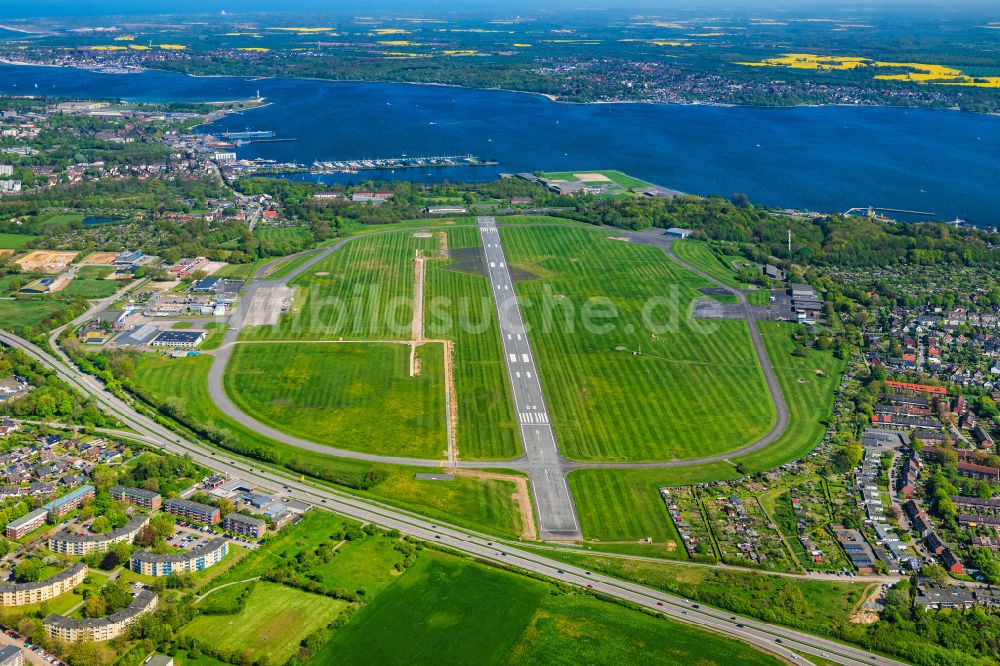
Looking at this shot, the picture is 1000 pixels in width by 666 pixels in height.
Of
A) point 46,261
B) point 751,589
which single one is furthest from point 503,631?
point 46,261

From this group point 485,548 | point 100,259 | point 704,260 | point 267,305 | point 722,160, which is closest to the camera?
point 485,548

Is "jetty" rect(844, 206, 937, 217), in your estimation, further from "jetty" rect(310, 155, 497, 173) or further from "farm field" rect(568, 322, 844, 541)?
"farm field" rect(568, 322, 844, 541)

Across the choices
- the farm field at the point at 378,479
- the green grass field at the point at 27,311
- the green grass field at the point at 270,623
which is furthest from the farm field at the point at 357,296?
the green grass field at the point at 270,623

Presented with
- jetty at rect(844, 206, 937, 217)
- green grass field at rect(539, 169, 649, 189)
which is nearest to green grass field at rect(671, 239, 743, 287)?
green grass field at rect(539, 169, 649, 189)

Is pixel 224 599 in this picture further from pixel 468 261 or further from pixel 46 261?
pixel 46 261

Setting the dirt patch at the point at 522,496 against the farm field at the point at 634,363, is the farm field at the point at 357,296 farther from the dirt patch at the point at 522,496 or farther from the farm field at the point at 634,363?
the dirt patch at the point at 522,496

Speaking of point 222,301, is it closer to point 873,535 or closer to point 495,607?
point 495,607
